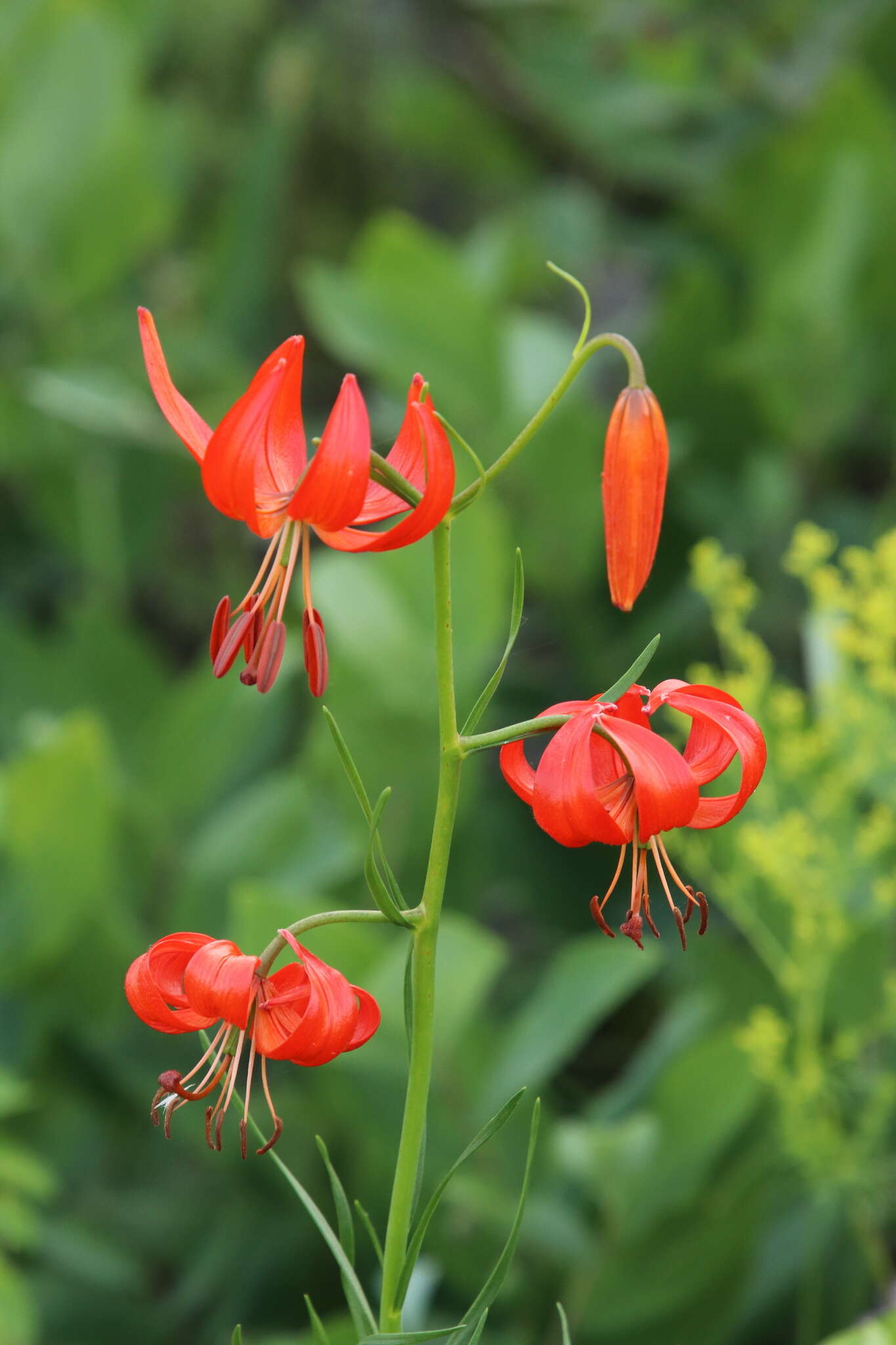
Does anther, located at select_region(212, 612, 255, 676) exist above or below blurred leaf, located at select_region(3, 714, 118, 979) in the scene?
above

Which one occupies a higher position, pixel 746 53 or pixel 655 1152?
pixel 746 53

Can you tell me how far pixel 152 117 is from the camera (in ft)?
6.57

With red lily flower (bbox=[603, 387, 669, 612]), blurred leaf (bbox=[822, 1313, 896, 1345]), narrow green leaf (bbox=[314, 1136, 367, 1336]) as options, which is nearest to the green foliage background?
blurred leaf (bbox=[822, 1313, 896, 1345])

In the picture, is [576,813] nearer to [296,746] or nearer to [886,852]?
[886,852]

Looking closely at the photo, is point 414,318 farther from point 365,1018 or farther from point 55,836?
point 365,1018

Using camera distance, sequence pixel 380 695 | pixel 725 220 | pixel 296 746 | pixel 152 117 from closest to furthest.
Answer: pixel 380 695 → pixel 296 746 → pixel 725 220 → pixel 152 117

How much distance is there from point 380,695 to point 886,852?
0.46 metres

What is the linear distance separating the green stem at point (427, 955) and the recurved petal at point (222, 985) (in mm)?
48

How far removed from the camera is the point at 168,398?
1.27 ft

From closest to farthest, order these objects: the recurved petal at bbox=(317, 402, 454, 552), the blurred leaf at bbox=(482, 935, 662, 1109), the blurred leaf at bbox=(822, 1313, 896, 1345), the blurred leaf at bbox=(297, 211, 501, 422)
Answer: the recurved petal at bbox=(317, 402, 454, 552), the blurred leaf at bbox=(822, 1313, 896, 1345), the blurred leaf at bbox=(482, 935, 662, 1109), the blurred leaf at bbox=(297, 211, 501, 422)

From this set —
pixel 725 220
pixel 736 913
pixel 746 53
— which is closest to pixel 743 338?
pixel 725 220

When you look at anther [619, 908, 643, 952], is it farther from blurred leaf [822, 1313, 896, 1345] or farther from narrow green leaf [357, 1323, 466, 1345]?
blurred leaf [822, 1313, 896, 1345]

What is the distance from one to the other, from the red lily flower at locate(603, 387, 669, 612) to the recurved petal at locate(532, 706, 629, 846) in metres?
0.05

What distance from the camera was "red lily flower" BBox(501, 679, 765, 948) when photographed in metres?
0.38
